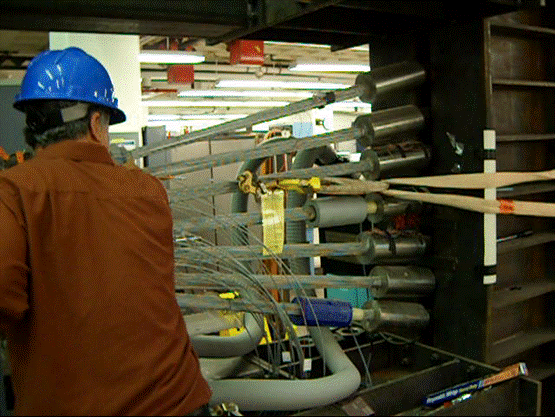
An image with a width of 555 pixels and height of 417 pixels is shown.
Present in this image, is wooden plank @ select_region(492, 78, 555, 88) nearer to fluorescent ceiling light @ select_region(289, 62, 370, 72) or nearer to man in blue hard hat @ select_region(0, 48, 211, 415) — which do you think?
man in blue hard hat @ select_region(0, 48, 211, 415)

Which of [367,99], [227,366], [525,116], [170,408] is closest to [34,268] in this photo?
[170,408]

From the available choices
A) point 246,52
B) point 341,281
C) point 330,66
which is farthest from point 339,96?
point 330,66

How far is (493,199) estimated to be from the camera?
2.38 m

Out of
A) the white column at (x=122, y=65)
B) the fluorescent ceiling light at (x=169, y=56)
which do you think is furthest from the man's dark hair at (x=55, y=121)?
the fluorescent ceiling light at (x=169, y=56)

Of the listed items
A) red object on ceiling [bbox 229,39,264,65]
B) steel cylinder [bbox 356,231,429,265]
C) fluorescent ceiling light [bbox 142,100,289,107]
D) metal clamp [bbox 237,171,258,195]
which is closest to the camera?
metal clamp [bbox 237,171,258,195]

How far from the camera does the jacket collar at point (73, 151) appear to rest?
144 cm

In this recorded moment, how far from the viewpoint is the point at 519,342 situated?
2650mm

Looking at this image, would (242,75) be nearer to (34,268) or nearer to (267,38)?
(267,38)

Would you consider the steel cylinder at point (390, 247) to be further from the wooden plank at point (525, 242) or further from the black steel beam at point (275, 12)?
the black steel beam at point (275, 12)

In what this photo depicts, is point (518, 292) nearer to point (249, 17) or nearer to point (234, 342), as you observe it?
point (234, 342)

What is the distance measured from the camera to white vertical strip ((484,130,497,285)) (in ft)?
7.75

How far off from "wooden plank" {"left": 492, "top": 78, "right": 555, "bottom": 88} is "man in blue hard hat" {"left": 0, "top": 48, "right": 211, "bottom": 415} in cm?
158

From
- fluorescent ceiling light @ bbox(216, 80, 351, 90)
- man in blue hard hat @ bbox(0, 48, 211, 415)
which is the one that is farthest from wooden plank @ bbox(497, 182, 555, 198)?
fluorescent ceiling light @ bbox(216, 80, 351, 90)

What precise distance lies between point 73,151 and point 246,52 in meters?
5.06
